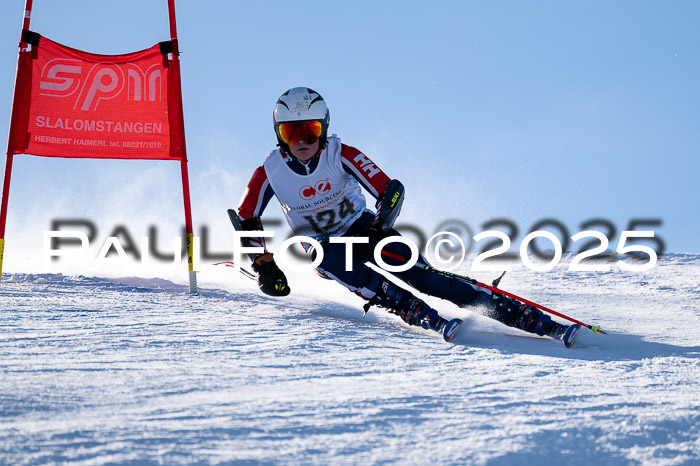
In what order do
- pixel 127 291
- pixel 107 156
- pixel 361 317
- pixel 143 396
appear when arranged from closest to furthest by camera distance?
pixel 143 396 → pixel 361 317 → pixel 127 291 → pixel 107 156

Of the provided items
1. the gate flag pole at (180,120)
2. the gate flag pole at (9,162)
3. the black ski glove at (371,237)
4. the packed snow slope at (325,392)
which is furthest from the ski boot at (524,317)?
the gate flag pole at (9,162)

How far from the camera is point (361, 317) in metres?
4.54

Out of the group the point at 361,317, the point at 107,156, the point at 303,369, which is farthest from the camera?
the point at 107,156

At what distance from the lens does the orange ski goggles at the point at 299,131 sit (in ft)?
13.5

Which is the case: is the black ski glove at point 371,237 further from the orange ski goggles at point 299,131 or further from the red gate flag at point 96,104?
the red gate flag at point 96,104

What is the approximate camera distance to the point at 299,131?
13.5 ft

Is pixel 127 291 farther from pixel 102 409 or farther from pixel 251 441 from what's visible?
pixel 251 441

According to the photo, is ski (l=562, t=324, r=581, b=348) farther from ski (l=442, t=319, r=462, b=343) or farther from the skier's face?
the skier's face

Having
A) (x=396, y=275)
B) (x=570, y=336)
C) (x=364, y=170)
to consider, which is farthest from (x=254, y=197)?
(x=570, y=336)

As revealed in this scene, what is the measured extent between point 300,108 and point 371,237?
0.96 meters

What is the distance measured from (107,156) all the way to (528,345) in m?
4.47

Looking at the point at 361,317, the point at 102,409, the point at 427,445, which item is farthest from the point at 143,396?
the point at 361,317

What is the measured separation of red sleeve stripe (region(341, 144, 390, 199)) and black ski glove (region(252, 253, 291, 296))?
0.80 meters

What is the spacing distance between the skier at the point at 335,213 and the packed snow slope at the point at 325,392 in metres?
0.19
